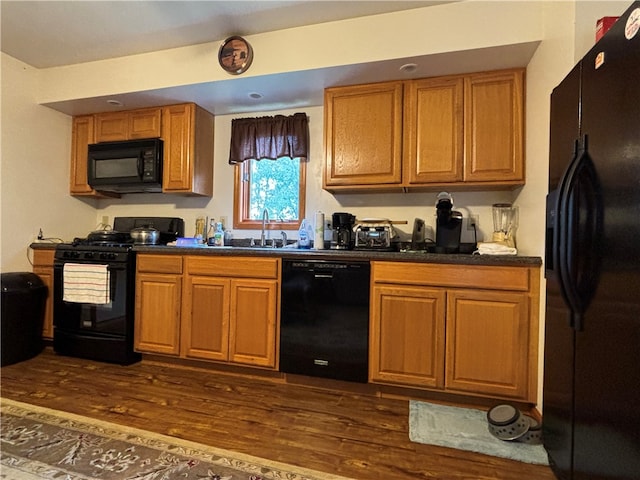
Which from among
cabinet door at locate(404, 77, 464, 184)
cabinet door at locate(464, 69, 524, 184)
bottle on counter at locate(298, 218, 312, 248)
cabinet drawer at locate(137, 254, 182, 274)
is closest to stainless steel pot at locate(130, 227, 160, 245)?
cabinet drawer at locate(137, 254, 182, 274)

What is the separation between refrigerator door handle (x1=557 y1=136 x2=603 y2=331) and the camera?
3.60 feet

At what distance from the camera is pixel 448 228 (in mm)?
2301

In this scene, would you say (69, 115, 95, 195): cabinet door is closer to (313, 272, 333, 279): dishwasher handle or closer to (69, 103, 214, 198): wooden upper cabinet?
(69, 103, 214, 198): wooden upper cabinet

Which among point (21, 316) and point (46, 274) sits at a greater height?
point (46, 274)

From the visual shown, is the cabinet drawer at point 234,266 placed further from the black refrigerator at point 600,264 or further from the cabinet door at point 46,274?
the black refrigerator at point 600,264

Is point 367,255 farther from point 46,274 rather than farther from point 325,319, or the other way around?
point 46,274

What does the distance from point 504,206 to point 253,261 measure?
1.83m

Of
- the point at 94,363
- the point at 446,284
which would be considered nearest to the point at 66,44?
the point at 94,363

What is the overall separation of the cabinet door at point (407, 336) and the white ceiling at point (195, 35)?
1510 millimetres

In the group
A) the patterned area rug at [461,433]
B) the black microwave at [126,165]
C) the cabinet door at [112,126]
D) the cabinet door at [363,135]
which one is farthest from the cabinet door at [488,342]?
the cabinet door at [112,126]

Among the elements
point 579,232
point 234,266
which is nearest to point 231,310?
point 234,266

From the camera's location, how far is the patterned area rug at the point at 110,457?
1377 millimetres

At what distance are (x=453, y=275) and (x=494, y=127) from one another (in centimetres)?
108

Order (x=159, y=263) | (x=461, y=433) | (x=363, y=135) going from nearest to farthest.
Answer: (x=461, y=433)
(x=363, y=135)
(x=159, y=263)
